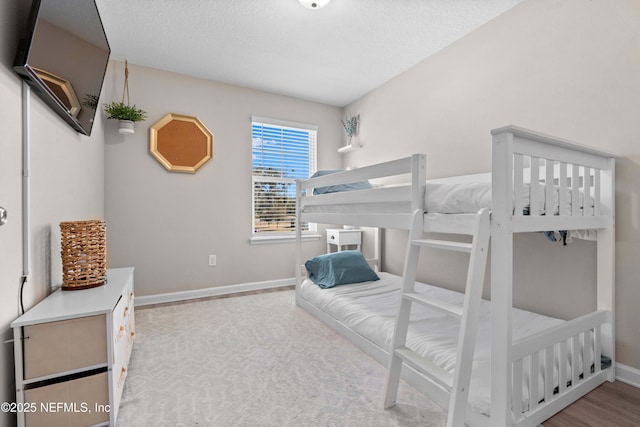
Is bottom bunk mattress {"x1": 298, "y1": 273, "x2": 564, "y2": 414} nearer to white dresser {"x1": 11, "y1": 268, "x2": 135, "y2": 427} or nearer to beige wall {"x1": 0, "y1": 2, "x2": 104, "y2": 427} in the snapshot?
white dresser {"x1": 11, "y1": 268, "x2": 135, "y2": 427}

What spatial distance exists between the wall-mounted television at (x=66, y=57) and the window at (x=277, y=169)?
71.6 inches

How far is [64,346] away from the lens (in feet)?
3.94

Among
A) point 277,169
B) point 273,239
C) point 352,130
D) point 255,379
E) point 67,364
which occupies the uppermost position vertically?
point 352,130

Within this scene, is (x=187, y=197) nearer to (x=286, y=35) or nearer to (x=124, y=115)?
(x=124, y=115)

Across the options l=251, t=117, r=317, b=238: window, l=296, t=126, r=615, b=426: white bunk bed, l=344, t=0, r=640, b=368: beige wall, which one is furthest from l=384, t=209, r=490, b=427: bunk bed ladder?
l=251, t=117, r=317, b=238: window

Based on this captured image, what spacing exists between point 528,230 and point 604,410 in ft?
3.20

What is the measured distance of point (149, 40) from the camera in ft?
8.59

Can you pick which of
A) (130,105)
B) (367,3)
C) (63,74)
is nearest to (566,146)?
(367,3)

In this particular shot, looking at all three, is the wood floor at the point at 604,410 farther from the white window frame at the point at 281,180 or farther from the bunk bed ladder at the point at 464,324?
the white window frame at the point at 281,180

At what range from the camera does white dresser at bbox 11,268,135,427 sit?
1.14 metres

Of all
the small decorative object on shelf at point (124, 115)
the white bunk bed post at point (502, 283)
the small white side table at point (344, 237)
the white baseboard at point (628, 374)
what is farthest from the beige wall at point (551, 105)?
the small decorative object on shelf at point (124, 115)

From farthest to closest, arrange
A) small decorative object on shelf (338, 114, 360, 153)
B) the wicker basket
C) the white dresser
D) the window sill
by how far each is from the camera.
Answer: small decorative object on shelf (338, 114, 360, 153)
the window sill
the wicker basket
the white dresser

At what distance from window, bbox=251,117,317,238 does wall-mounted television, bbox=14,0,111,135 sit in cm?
182

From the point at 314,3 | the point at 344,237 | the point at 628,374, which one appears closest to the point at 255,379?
the point at 628,374
